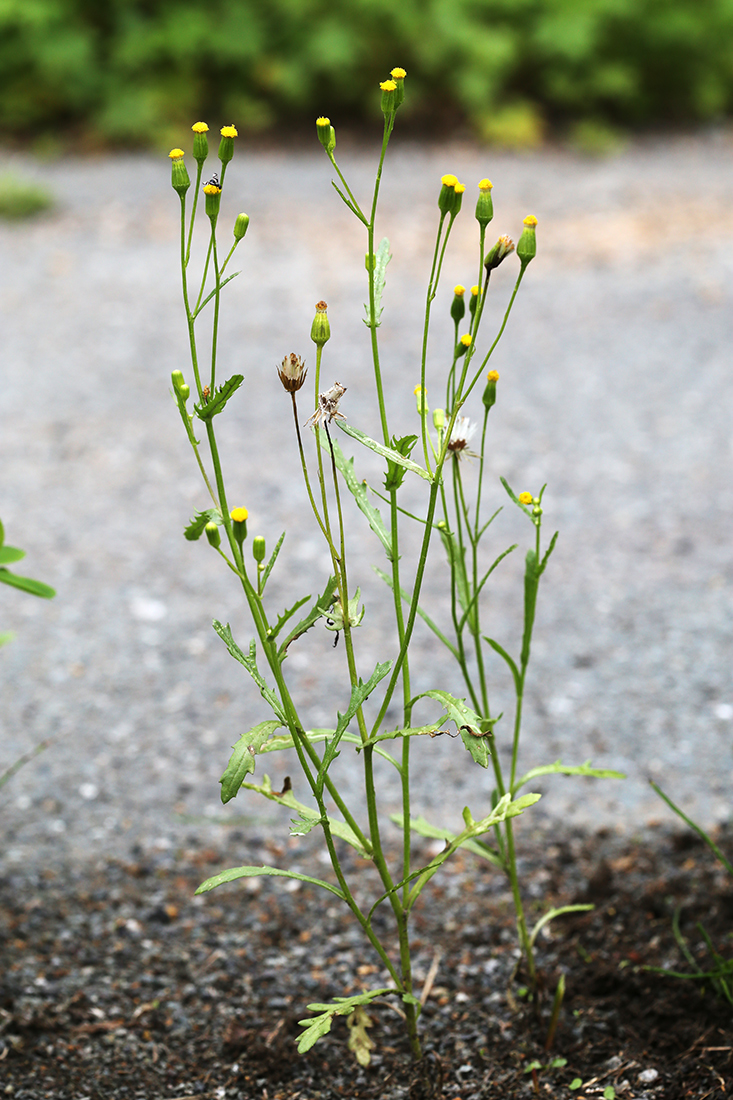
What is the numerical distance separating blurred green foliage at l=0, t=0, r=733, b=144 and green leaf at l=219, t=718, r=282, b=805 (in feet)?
18.4

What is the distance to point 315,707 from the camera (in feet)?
7.53

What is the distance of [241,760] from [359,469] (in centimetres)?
228

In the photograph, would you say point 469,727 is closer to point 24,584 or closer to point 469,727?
point 469,727

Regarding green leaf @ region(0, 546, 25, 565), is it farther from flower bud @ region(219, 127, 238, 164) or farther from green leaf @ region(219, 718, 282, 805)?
flower bud @ region(219, 127, 238, 164)

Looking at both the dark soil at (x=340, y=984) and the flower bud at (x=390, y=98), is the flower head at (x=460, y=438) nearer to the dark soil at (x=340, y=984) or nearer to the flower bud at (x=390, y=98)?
the flower bud at (x=390, y=98)

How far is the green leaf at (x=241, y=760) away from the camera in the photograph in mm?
1004

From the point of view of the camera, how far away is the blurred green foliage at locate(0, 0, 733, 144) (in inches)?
239

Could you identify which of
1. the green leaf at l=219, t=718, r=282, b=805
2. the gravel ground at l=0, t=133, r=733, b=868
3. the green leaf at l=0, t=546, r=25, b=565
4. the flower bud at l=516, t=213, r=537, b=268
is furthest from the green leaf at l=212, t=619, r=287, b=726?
the gravel ground at l=0, t=133, r=733, b=868

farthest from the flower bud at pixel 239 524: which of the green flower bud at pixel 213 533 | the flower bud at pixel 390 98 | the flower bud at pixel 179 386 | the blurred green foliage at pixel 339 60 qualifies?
the blurred green foliage at pixel 339 60

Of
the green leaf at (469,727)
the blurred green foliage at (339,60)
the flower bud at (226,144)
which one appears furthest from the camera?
the blurred green foliage at (339,60)

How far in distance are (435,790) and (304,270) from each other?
10.2 ft

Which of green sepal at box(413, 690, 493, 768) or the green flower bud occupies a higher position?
the green flower bud

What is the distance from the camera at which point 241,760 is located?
102 centimetres

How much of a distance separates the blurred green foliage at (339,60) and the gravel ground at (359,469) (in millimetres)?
702
